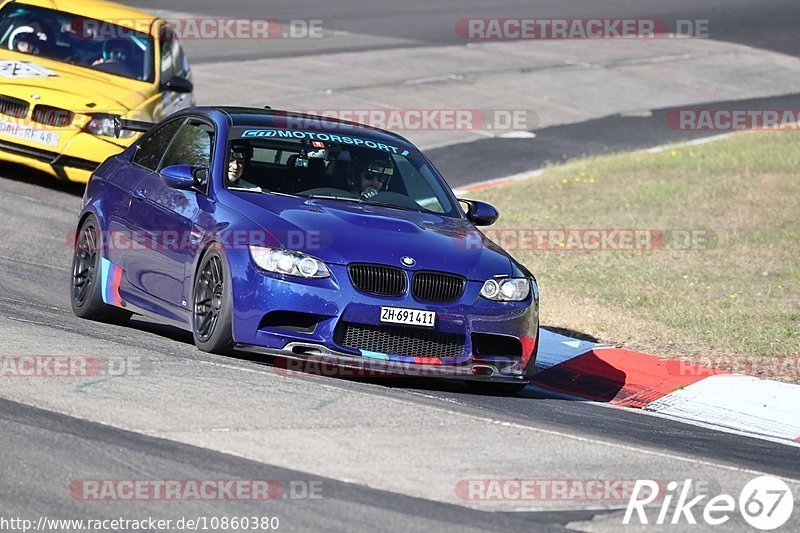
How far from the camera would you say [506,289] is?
28.9ft

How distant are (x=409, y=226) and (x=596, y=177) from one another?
1010 centimetres

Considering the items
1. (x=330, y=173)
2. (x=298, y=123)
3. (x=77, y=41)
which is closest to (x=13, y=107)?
(x=77, y=41)

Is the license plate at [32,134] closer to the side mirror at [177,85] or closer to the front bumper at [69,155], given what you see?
the front bumper at [69,155]

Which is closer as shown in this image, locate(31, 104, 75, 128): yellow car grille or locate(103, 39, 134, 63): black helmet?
locate(31, 104, 75, 128): yellow car grille

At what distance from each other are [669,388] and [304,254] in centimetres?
310

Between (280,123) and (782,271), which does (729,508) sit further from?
(782,271)

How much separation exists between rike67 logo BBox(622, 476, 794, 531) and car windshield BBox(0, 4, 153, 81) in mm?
10403

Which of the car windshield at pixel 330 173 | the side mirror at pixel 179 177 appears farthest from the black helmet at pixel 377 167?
the side mirror at pixel 179 177

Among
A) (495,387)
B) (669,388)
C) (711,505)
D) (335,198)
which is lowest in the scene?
(669,388)

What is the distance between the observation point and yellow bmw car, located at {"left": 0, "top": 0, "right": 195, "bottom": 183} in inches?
577

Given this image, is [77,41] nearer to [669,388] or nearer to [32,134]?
[32,134]

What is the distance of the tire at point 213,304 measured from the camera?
8422mm

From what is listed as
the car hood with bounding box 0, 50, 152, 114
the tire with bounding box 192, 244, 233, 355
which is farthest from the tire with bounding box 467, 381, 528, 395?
the car hood with bounding box 0, 50, 152, 114

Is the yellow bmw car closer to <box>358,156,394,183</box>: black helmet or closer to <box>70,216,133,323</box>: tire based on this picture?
<box>70,216,133,323</box>: tire
